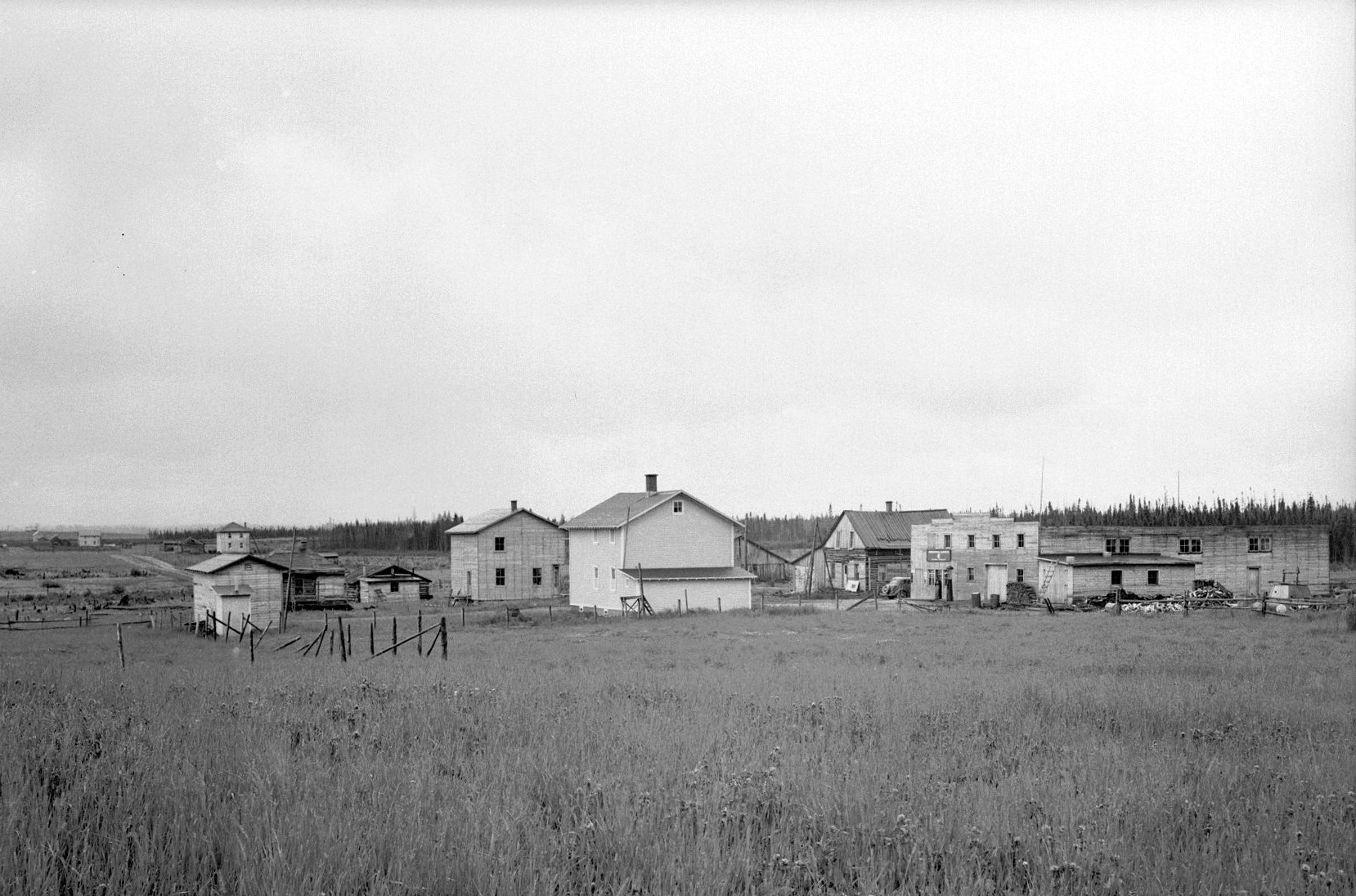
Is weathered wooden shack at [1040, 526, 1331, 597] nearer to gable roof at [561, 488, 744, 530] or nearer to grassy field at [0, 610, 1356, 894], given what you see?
gable roof at [561, 488, 744, 530]

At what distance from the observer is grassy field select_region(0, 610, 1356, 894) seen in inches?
207

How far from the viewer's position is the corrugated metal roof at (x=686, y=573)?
47.4m

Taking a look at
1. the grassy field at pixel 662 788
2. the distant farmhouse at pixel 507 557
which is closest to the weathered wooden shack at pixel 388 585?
the distant farmhouse at pixel 507 557

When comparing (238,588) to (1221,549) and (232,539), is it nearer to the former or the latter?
(232,539)

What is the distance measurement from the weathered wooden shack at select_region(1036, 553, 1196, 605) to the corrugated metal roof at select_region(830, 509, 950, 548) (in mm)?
14834

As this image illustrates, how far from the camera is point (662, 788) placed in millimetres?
7066

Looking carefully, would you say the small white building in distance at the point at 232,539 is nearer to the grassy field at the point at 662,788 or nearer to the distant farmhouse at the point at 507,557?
the distant farmhouse at the point at 507,557

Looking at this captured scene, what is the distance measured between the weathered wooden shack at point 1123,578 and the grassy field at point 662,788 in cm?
4326

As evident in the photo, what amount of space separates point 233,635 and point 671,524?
74.9 feet

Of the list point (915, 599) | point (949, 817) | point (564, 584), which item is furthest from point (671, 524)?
point (949, 817)

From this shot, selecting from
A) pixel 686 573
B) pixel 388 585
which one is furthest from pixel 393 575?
pixel 686 573

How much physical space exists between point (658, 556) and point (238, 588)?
21.0 meters

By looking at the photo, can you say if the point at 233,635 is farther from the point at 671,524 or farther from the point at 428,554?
the point at 428,554

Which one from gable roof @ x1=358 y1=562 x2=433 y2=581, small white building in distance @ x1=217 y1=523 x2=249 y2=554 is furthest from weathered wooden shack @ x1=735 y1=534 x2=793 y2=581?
small white building in distance @ x1=217 y1=523 x2=249 y2=554
